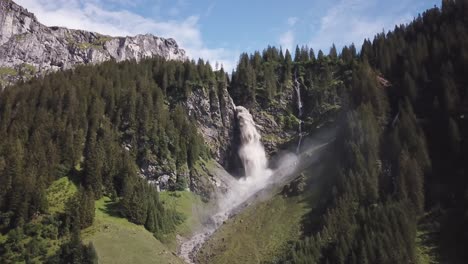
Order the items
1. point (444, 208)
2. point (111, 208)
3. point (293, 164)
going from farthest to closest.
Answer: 1. point (293, 164)
2. point (111, 208)
3. point (444, 208)

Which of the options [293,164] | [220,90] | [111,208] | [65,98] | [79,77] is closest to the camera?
[111,208]

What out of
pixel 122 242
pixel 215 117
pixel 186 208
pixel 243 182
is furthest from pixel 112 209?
pixel 215 117

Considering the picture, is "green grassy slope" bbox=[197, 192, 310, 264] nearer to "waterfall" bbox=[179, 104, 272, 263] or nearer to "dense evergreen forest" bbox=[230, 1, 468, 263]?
"waterfall" bbox=[179, 104, 272, 263]

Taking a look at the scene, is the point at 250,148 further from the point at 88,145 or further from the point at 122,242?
the point at 122,242

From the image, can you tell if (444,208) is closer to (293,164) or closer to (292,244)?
(292,244)

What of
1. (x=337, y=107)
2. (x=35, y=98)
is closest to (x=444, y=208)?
(x=337, y=107)

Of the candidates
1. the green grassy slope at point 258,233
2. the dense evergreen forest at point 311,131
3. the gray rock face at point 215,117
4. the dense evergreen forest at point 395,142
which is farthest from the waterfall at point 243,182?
the dense evergreen forest at point 395,142
